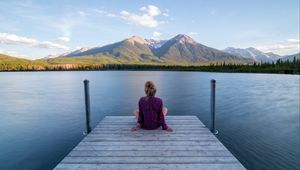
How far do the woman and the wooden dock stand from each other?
25cm

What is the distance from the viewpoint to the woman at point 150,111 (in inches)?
256

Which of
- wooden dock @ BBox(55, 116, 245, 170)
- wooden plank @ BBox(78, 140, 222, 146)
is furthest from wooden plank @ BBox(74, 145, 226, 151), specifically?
wooden plank @ BBox(78, 140, 222, 146)

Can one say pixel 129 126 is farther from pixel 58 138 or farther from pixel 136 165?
pixel 58 138

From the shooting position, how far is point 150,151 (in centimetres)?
531

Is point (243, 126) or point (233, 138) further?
point (243, 126)

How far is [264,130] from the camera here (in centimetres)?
1168

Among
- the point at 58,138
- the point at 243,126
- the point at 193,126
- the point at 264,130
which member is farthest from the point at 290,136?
the point at 58,138

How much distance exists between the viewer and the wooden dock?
4629 millimetres

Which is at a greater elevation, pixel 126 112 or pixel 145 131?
pixel 145 131

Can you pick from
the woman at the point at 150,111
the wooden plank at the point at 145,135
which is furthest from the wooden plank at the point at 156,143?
the woman at the point at 150,111

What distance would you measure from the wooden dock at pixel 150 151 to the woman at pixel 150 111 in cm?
25

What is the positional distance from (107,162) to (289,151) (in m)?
8.37

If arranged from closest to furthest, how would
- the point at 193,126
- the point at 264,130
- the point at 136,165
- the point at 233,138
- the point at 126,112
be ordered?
the point at 136,165 < the point at 193,126 < the point at 233,138 < the point at 264,130 < the point at 126,112

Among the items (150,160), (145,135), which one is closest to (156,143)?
(145,135)
